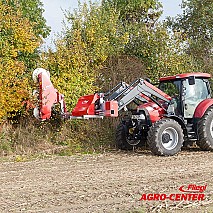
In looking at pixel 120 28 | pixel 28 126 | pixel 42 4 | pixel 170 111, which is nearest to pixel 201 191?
pixel 170 111

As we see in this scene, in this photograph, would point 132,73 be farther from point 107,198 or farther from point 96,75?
point 107,198

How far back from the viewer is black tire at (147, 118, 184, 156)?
1046 cm

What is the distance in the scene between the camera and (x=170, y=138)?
10789 millimetres

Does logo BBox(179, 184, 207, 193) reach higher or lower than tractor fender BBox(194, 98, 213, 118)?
lower

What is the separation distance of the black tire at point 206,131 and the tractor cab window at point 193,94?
0.43 metres

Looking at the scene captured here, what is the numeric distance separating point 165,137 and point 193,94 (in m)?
1.74

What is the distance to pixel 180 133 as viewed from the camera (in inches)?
424

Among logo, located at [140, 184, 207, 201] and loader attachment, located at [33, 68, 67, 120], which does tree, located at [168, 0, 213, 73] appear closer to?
loader attachment, located at [33, 68, 67, 120]

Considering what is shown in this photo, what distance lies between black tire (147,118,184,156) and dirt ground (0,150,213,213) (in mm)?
221

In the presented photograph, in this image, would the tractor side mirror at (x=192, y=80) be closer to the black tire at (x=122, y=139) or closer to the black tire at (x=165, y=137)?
the black tire at (x=165, y=137)

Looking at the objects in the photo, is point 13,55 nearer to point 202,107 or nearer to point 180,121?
point 180,121

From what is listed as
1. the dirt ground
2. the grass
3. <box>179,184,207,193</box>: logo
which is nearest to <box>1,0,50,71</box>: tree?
the grass

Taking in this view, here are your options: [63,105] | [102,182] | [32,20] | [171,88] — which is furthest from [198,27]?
[102,182]

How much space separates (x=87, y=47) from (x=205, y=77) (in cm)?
505
